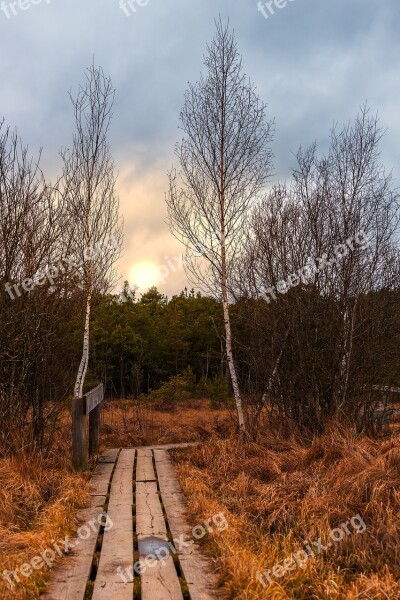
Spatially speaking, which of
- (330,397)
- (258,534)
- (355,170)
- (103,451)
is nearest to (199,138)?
(355,170)

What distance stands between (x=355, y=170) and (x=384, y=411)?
4429 millimetres

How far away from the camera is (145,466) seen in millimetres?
8336

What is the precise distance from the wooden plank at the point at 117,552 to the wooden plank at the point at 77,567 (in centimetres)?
9

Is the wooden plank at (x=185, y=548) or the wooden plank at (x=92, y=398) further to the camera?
the wooden plank at (x=92, y=398)

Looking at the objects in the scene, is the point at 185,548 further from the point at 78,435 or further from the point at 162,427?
the point at 162,427

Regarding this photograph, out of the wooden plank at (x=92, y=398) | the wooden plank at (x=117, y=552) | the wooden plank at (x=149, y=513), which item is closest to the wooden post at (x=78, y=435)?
the wooden plank at (x=92, y=398)

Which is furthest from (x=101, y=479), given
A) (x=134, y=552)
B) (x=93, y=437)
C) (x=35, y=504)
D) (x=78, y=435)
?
(x=134, y=552)

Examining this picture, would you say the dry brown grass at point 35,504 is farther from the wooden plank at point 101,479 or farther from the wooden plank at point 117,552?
the wooden plank at point 117,552

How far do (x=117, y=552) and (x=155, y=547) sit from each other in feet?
1.06

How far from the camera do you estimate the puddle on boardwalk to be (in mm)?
4390

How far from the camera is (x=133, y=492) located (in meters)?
6.67

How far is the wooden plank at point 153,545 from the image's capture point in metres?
3.65

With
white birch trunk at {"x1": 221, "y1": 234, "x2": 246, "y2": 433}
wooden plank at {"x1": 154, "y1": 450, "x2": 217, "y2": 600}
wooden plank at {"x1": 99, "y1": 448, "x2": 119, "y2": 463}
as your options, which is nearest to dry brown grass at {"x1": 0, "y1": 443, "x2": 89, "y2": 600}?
wooden plank at {"x1": 154, "y1": 450, "x2": 217, "y2": 600}

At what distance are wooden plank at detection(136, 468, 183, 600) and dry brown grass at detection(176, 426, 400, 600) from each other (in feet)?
1.13
